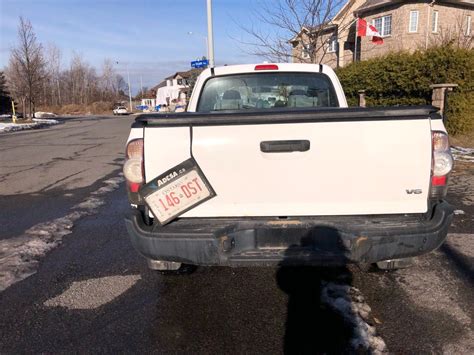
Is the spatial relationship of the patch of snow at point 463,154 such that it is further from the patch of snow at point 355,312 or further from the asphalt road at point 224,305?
the patch of snow at point 355,312

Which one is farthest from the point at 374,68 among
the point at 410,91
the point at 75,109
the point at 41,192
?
the point at 75,109

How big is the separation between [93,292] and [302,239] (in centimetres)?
193

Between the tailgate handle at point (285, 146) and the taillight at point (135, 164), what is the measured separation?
81 centimetres

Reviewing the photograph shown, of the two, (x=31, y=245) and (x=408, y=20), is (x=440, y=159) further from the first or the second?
(x=408, y=20)

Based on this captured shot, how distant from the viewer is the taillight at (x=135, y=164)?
8.52 ft

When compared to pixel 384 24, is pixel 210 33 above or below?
below

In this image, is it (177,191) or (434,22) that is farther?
(434,22)

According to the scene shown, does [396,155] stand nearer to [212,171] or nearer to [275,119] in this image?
[275,119]

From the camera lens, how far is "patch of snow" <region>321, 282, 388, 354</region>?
2504 mm

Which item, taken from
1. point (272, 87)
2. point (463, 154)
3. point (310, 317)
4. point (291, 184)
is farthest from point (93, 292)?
point (463, 154)

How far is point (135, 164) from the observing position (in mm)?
2621

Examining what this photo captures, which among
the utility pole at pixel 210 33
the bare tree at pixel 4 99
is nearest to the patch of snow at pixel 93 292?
the utility pole at pixel 210 33

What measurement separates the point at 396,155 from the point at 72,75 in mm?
102139

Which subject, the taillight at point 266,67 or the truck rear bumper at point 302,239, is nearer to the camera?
the truck rear bumper at point 302,239
